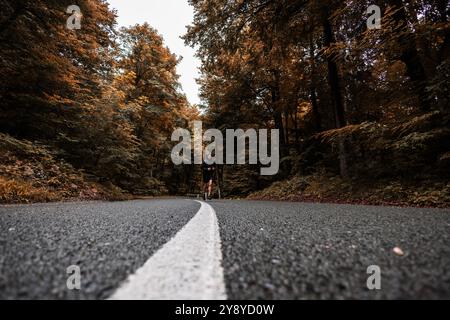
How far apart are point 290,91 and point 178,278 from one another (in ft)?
42.1

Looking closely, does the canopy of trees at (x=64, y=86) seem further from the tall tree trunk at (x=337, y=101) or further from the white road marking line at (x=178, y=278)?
the white road marking line at (x=178, y=278)

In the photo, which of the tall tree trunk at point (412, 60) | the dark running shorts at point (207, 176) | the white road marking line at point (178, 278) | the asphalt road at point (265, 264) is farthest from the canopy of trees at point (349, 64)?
the white road marking line at point (178, 278)

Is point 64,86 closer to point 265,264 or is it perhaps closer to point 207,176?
point 207,176

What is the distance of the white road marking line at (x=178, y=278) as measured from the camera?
31.1 inches

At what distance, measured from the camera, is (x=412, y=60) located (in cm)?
697

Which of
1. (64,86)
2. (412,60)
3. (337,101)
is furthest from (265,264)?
(64,86)

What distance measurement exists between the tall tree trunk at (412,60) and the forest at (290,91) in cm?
3

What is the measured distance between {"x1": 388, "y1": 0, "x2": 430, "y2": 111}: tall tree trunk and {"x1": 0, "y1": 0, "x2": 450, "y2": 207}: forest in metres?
0.03

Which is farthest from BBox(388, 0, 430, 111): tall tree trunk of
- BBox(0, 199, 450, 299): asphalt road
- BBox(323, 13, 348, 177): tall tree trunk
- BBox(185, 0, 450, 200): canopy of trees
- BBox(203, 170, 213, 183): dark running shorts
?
BBox(203, 170, 213, 183): dark running shorts

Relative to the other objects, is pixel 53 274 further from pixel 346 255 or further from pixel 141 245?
pixel 346 255

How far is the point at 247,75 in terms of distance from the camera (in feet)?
52.2

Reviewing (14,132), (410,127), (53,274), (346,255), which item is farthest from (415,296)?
(14,132)

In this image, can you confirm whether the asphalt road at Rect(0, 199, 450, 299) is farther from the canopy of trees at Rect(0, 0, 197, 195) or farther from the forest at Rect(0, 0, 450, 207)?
the canopy of trees at Rect(0, 0, 197, 195)

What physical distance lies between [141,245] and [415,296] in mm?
1255
